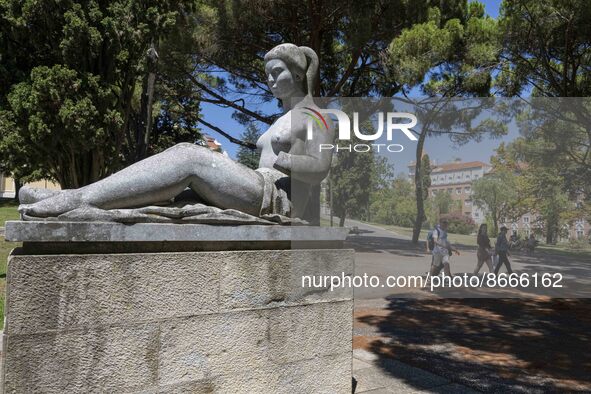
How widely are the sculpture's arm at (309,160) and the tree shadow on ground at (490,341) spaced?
1.83 meters

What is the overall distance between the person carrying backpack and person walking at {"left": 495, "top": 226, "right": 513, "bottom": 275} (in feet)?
2.48

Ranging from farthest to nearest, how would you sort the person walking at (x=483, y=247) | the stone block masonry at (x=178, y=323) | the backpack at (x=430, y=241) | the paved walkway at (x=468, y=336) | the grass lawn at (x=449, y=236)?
the backpack at (x=430, y=241), the grass lawn at (x=449, y=236), the person walking at (x=483, y=247), the paved walkway at (x=468, y=336), the stone block masonry at (x=178, y=323)

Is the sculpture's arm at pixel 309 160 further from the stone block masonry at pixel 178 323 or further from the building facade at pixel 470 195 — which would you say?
the building facade at pixel 470 195

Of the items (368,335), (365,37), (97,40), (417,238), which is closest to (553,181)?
(417,238)

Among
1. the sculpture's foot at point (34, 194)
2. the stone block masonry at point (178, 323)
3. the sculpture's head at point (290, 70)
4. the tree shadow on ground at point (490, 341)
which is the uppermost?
the sculpture's head at point (290, 70)

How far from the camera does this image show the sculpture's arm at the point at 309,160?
2711 millimetres

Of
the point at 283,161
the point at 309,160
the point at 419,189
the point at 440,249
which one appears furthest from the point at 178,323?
the point at 440,249

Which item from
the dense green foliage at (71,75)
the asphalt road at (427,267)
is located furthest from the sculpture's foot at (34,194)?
the dense green foliage at (71,75)

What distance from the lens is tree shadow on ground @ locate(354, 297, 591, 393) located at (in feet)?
11.6

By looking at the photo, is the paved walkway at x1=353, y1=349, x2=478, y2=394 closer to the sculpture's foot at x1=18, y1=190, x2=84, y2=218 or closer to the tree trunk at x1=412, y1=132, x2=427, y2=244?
the sculpture's foot at x1=18, y1=190, x2=84, y2=218

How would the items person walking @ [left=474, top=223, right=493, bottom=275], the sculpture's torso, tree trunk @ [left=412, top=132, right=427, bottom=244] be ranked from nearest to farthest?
the sculpture's torso → person walking @ [left=474, top=223, right=493, bottom=275] → tree trunk @ [left=412, top=132, right=427, bottom=244]

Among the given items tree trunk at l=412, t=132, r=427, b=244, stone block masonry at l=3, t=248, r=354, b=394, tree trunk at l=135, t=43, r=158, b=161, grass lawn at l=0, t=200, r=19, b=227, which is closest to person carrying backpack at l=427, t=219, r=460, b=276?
tree trunk at l=412, t=132, r=427, b=244

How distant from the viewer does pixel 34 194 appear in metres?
2.24

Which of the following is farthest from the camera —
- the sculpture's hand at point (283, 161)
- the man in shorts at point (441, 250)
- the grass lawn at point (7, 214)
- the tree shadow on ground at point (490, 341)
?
the grass lawn at point (7, 214)
